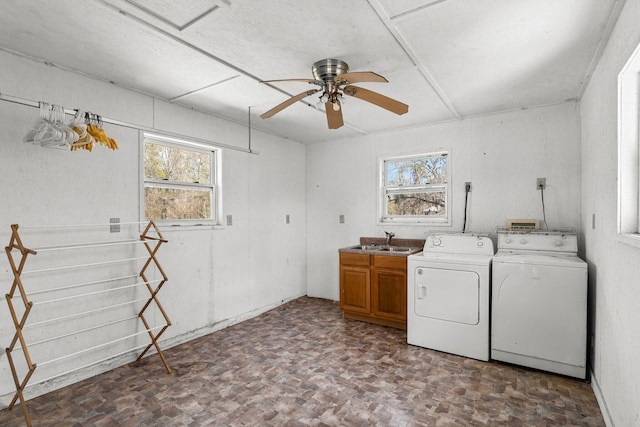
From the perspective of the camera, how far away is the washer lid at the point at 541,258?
257 centimetres

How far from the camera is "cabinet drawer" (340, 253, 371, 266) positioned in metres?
3.88

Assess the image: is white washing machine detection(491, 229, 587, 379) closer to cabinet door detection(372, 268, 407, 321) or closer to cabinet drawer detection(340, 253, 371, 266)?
cabinet door detection(372, 268, 407, 321)

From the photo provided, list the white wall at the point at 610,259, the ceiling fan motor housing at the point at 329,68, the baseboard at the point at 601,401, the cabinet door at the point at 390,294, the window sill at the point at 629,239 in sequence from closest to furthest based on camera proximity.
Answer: the window sill at the point at 629,239 → the white wall at the point at 610,259 → the baseboard at the point at 601,401 → the ceiling fan motor housing at the point at 329,68 → the cabinet door at the point at 390,294

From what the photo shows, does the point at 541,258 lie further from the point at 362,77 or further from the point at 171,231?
the point at 171,231

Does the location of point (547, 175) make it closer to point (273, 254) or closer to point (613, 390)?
point (613, 390)

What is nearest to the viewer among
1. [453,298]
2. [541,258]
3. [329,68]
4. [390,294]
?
[329,68]

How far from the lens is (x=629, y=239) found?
152 centimetres

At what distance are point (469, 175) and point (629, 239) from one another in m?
2.32

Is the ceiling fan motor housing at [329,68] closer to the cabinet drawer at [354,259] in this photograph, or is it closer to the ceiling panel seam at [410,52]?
the ceiling panel seam at [410,52]

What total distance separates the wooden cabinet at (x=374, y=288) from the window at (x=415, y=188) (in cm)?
80

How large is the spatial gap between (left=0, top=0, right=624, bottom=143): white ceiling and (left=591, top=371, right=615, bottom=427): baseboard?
7.71 feet

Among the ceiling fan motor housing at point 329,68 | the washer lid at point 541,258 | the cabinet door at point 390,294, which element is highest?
the ceiling fan motor housing at point 329,68

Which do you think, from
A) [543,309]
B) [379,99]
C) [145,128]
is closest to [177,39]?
[145,128]

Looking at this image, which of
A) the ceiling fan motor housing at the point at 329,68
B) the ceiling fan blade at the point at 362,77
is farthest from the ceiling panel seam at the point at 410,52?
the ceiling fan motor housing at the point at 329,68
